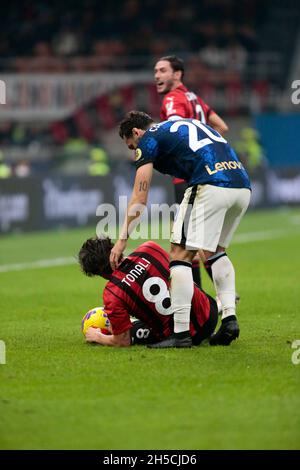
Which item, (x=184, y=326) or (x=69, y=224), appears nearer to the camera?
(x=184, y=326)

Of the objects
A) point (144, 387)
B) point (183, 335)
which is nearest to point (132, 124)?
point (183, 335)

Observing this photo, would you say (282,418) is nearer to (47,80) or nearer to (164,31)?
(47,80)

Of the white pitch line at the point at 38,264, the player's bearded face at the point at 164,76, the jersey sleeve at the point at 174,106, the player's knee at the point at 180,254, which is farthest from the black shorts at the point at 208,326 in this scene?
the white pitch line at the point at 38,264

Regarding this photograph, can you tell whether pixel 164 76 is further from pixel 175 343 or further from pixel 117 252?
pixel 175 343

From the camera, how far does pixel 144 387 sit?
7117 millimetres

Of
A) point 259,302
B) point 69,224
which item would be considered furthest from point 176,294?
point 69,224

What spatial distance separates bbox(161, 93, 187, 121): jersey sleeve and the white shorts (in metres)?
2.44

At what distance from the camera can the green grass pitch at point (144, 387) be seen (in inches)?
233

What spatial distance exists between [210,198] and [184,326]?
3.43ft

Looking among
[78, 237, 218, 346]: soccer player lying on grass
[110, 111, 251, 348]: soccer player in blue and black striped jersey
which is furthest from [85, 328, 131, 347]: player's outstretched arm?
[110, 111, 251, 348]: soccer player in blue and black striped jersey

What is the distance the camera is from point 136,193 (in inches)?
322

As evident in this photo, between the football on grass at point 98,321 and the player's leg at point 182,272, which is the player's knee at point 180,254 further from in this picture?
the football on grass at point 98,321

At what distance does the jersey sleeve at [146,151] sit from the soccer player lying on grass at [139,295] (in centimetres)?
70

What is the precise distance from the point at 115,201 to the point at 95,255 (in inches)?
583
